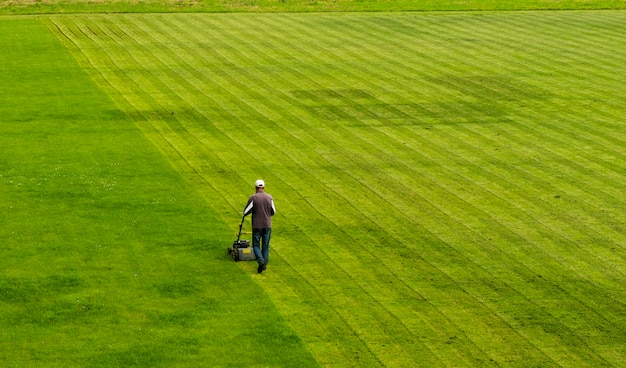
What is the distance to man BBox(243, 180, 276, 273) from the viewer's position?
23.5 metres

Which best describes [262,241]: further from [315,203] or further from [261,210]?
[315,203]

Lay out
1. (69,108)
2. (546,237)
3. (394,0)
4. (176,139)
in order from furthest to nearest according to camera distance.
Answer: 1. (394,0)
2. (69,108)
3. (176,139)
4. (546,237)

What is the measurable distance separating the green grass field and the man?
0.44 meters

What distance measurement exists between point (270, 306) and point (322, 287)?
1517 millimetres

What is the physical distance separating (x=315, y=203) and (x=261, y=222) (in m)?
5.28

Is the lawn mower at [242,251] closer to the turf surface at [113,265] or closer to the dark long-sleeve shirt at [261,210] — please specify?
the turf surface at [113,265]

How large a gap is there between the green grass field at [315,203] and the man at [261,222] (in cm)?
44

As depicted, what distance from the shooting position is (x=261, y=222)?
23.4m

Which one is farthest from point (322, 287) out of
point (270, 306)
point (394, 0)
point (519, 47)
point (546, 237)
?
point (394, 0)

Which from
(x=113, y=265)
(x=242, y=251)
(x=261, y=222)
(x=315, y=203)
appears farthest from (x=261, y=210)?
(x=315, y=203)

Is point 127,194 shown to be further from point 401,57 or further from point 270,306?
point 401,57

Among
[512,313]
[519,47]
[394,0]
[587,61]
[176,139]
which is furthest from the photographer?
[394,0]

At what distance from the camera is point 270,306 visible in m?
21.6

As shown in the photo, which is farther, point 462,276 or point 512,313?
point 462,276
